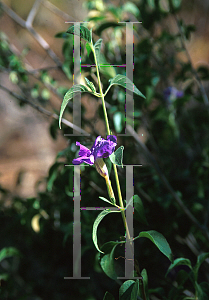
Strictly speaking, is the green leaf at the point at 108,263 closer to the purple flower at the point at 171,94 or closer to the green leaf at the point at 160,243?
the green leaf at the point at 160,243

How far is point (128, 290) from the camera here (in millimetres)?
380

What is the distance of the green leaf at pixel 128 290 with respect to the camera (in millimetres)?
372

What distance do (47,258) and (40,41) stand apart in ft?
2.53

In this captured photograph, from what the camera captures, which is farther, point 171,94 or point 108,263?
point 171,94

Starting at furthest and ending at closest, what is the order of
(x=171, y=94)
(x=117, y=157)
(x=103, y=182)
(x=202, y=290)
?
(x=171, y=94), (x=103, y=182), (x=202, y=290), (x=117, y=157)

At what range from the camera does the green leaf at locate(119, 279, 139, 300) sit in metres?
0.37

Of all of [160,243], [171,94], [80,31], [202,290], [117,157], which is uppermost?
[171,94]

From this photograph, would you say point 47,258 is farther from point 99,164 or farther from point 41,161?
point 41,161

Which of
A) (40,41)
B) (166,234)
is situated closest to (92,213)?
(166,234)

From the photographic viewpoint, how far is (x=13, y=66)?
79 centimetres

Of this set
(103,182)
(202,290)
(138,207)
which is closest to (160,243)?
(138,207)

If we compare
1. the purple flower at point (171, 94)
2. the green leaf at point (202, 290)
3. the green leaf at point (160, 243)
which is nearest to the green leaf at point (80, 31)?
the green leaf at point (160, 243)

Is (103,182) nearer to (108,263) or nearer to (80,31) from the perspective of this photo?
(108,263)

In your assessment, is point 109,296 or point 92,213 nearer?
point 109,296
